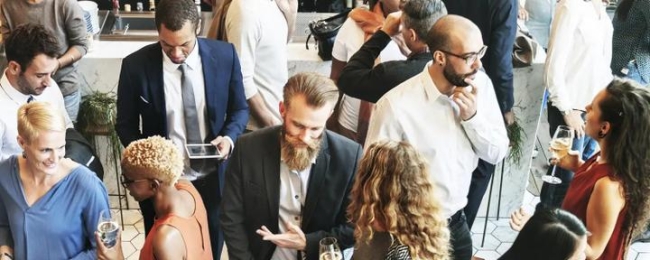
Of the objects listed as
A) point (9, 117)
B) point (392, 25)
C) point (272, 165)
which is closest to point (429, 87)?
point (392, 25)

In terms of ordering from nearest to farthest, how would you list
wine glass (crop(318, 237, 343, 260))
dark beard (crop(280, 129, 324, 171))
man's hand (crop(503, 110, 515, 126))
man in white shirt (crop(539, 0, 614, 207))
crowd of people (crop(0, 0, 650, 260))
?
crowd of people (crop(0, 0, 650, 260)), wine glass (crop(318, 237, 343, 260)), dark beard (crop(280, 129, 324, 171)), man's hand (crop(503, 110, 515, 126)), man in white shirt (crop(539, 0, 614, 207))

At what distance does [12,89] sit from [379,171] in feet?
5.63

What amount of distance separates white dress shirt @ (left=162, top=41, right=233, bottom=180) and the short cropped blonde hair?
0.62 metres

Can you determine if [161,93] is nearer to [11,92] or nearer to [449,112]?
[11,92]

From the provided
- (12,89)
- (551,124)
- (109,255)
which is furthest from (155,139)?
(551,124)

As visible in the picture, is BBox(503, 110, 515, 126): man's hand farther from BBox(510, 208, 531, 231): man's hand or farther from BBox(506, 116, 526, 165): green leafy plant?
BBox(510, 208, 531, 231): man's hand

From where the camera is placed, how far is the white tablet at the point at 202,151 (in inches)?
124

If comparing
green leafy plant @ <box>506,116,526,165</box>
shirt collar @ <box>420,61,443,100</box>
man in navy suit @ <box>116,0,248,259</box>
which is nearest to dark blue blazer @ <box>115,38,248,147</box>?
man in navy suit @ <box>116,0,248,259</box>

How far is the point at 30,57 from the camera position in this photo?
3.01 meters

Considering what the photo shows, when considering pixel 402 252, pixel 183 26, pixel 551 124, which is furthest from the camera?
pixel 551 124

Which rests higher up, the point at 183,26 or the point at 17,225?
the point at 183,26

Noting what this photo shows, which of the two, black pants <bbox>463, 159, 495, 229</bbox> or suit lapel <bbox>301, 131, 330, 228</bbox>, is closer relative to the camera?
suit lapel <bbox>301, 131, 330, 228</bbox>

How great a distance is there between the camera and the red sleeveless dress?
2605 mm

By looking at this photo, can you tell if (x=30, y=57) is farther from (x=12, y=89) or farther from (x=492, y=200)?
(x=492, y=200)
